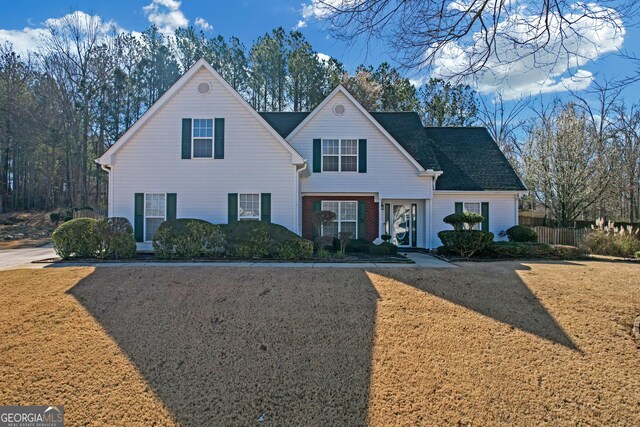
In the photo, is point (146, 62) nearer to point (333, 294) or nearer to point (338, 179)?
point (338, 179)

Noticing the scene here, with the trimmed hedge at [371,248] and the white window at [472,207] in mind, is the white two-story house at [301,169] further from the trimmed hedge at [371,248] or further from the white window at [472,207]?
the trimmed hedge at [371,248]

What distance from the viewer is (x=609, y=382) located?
167 inches

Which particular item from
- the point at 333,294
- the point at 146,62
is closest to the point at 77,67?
the point at 146,62

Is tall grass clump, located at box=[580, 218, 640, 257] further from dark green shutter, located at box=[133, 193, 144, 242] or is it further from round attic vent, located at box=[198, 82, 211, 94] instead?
dark green shutter, located at box=[133, 193, 144, 242]

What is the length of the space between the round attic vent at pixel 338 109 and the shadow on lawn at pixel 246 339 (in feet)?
31.4

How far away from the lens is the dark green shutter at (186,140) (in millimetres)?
13375

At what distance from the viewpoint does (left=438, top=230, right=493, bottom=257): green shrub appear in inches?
465

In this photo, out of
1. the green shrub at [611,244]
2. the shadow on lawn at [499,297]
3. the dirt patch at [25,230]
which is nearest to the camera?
the shadow on lawn at [499,297]

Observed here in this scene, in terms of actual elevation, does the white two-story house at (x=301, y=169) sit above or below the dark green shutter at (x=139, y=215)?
above

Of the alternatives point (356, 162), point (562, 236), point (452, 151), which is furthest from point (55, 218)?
point (562, 236)

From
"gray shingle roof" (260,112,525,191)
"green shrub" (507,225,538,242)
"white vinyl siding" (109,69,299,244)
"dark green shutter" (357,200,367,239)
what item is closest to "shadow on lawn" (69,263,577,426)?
"white vinyl siding" (109,69,299,244)

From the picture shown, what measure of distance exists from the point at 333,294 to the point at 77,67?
114ft

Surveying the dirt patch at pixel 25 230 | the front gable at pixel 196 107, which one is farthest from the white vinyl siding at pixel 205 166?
the dirt patch at pixel 25 230

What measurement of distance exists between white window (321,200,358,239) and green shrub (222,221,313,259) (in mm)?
4130
